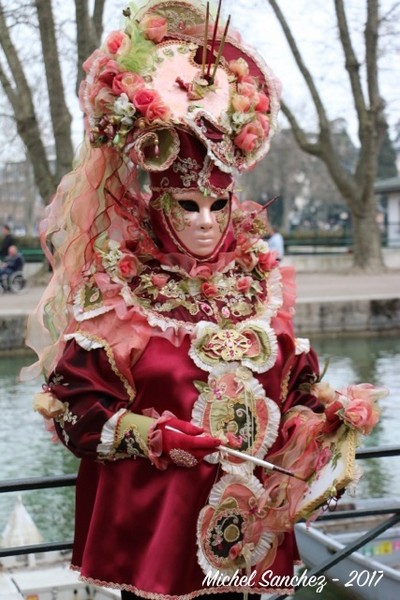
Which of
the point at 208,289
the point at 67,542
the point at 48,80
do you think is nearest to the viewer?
the point at 208,289

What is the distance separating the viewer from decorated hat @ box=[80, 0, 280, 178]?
9.27ft

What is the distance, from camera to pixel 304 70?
2094 centimetres

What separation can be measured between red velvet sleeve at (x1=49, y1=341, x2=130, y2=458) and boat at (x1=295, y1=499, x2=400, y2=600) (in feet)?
6.12

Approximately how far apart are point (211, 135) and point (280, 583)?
119 centimetres

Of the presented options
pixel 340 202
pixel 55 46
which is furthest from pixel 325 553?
pixel 340 202

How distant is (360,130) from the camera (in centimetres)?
2131

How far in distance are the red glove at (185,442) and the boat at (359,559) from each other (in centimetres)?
186

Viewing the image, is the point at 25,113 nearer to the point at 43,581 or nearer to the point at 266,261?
the point at 43,581

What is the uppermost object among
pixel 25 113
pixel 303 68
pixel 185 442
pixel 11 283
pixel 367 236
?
pixel 303 68

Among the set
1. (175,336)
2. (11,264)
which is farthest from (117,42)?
(11,264)

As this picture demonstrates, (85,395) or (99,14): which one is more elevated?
(99,14)

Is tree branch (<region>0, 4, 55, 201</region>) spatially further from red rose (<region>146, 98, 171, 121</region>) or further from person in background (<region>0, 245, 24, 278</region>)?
red rose (<region>146, 98, 171, 121</region>)

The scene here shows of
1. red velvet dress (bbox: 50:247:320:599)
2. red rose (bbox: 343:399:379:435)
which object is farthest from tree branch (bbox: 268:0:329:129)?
red rose (bbox: 343:399:379:435)

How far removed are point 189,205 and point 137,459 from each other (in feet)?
2.27
